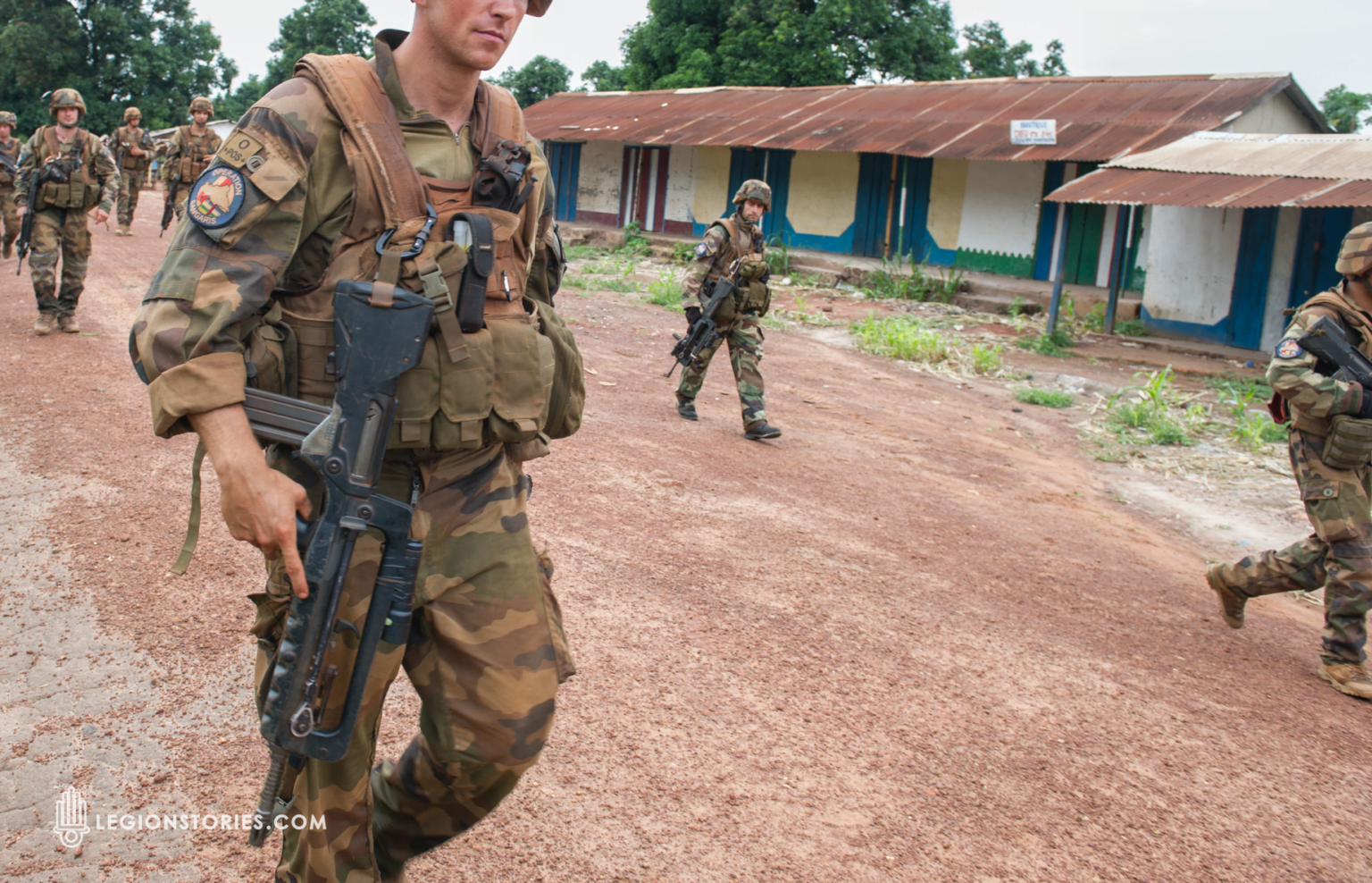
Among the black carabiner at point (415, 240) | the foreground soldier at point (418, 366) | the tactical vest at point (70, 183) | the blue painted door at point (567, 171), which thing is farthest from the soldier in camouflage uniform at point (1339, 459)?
the blue painted door at point (567, 171)

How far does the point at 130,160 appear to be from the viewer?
53.4 feet

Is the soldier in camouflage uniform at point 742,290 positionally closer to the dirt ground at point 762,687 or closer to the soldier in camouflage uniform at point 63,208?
the dirt ground at point 762,687

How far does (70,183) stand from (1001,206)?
1514 cm

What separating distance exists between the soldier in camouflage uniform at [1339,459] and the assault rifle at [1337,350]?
38 millimetres

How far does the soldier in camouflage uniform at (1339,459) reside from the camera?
4.41 m

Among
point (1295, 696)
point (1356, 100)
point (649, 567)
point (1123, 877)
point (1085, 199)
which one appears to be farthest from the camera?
point (1356, 100)

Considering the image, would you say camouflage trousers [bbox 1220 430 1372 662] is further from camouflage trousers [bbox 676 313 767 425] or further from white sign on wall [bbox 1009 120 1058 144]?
white sign on wall [bbox 1009 120 1058 144]

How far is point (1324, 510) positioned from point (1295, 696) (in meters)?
0.78

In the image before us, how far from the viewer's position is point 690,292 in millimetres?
7676

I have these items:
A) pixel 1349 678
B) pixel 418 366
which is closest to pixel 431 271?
pixel 418 366

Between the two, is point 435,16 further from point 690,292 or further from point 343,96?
point 690,292

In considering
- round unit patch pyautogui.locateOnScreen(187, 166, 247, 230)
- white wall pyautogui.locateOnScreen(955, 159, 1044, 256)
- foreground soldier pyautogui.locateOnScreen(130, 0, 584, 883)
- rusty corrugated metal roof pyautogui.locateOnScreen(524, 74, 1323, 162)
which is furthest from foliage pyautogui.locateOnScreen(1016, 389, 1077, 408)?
round unit patch pyautogui.locateOnScreen(187, 166, 247, 230)

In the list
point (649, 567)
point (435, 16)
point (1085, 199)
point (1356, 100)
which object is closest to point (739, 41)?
point (1356, 100)

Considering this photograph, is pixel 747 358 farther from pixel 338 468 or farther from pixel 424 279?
pixel 338 468
